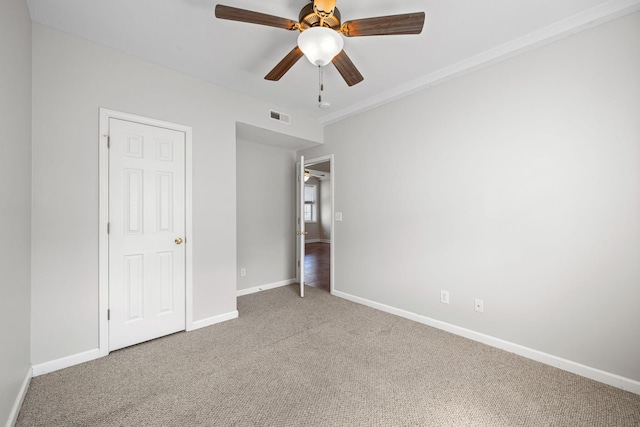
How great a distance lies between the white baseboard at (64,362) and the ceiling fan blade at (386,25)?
321 centimetres

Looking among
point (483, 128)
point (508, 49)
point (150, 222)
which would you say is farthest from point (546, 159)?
point (150, 222)

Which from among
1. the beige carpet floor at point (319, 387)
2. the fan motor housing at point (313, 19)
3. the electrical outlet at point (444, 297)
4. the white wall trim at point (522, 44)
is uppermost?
the white wall trim at point (522, 44)

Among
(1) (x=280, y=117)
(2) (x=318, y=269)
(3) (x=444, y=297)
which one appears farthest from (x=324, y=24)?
(2) (x=318, y=269)

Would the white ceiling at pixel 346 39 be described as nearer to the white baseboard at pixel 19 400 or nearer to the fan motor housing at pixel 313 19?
the fan motor housing at pixel 313 19

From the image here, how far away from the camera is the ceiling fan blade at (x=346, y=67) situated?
1978 millimetres

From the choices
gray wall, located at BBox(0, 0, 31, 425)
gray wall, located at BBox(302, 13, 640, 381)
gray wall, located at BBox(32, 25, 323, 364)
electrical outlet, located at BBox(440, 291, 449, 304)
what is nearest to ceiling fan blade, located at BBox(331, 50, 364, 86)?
gray wall, located at BBox(302, 13, 640, 381)

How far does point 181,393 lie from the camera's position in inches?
73.5

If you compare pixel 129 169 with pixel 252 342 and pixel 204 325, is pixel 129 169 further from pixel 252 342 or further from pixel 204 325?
pixel 252 342

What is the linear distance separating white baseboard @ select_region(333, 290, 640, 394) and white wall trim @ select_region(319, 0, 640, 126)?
2.56 metres

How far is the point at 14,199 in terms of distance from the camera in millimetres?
1647

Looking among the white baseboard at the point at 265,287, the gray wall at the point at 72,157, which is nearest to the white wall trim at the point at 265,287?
the white baseboard at the point at 265,287

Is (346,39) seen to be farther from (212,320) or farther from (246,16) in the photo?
(212,320)

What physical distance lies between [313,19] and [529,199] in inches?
88.2

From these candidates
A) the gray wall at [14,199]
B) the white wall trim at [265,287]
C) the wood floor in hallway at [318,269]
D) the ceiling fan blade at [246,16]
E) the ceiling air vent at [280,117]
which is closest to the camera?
the gray wall at [14,199]
